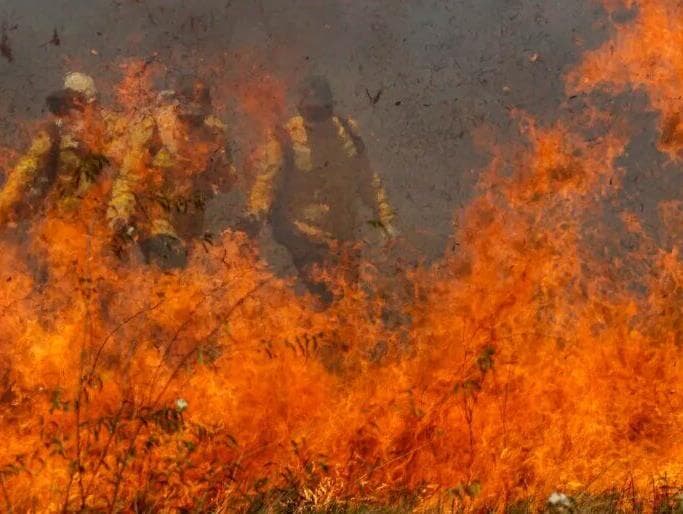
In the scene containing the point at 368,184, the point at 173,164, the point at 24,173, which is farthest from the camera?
the point at 368,184

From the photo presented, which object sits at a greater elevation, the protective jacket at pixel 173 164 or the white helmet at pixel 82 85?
the white helmet at pixel 82 85

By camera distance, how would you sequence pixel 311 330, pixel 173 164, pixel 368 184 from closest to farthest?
pixel 311 330 → pixel 173 164 → pixel 368 184

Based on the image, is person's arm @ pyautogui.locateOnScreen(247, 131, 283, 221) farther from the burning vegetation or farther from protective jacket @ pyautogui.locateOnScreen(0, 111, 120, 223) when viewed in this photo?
protective jacket @ pyautogui.locateOnScreen(0, 111, 120, 223)

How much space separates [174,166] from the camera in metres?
6.65

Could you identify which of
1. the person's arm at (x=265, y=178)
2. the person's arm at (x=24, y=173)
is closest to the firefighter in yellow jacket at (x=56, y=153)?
the person's arm at (x=24, y=173)

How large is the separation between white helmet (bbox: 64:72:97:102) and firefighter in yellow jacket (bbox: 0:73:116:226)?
5 cm

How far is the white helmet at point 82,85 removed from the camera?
689 cm

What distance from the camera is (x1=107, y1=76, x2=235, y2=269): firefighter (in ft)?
21.5

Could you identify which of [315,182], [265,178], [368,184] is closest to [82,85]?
[265,178]

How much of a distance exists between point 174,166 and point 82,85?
1109 millimetres

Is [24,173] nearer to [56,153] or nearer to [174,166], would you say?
[56,153]

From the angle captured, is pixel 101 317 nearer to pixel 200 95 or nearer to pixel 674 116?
pixel 200 95

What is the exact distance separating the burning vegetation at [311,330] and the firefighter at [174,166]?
0.02 metres

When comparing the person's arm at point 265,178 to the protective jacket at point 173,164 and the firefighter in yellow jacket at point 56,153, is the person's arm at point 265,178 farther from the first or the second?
the firefighter in yellow jacket at point 56,153
